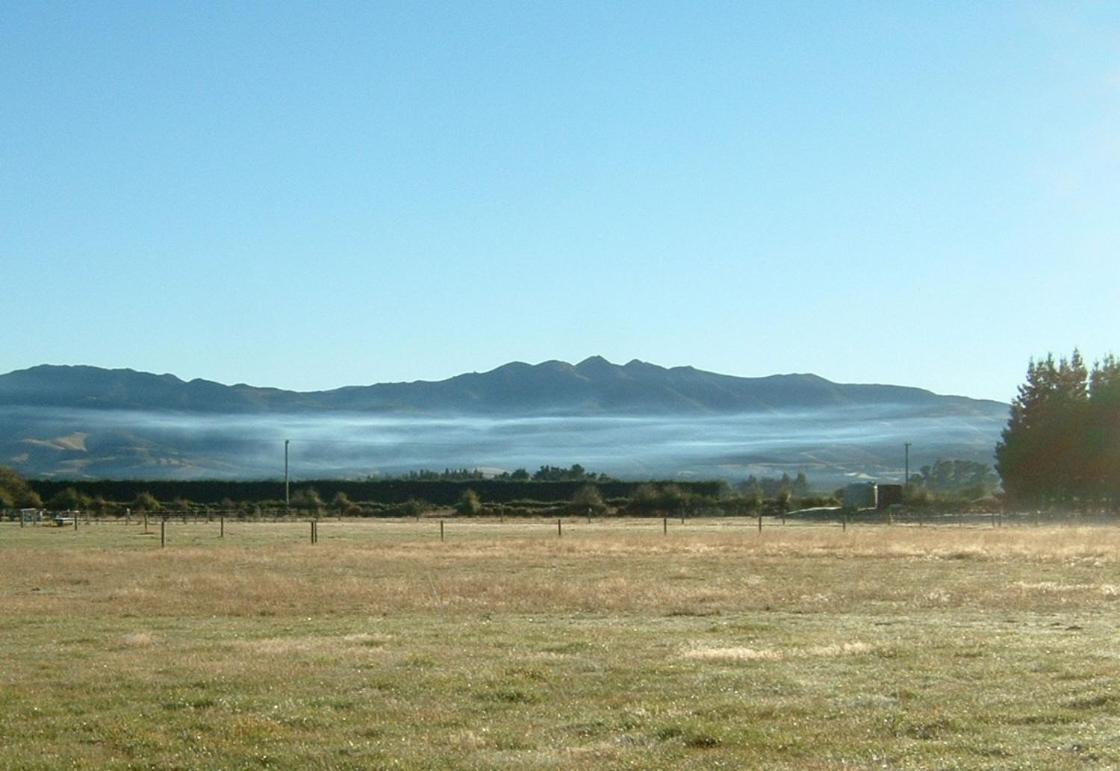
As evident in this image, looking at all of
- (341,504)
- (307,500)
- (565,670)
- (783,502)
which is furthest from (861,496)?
(565,670)

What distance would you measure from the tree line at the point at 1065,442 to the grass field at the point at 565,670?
7557cm

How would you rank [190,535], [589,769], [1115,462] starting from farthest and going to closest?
[1115,462], [190,535], [589,769]

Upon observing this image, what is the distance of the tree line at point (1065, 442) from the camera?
356 feet

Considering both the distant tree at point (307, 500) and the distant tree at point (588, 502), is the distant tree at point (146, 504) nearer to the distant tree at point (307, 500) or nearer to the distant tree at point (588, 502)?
the distant tree at point (307, 500)

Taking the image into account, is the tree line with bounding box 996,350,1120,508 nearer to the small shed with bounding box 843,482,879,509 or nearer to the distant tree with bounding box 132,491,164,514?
the small shed with bounding box 843,482,879,509

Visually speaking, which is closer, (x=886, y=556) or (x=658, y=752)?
(x=658, y=752)

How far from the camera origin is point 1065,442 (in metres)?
111

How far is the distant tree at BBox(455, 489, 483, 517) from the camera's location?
120 metres

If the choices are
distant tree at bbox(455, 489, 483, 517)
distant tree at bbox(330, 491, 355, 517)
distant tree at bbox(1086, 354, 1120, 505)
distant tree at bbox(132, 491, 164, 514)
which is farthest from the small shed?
distant tree at bbox(132, 491, 164, 514)

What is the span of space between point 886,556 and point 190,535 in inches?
1575

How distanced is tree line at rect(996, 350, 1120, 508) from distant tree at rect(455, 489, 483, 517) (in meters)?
43.3

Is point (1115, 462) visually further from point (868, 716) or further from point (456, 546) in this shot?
point (868, 716)

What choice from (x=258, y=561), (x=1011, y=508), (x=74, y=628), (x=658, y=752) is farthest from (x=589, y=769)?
(x=1011, y=508)

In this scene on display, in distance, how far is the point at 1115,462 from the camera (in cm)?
10838
